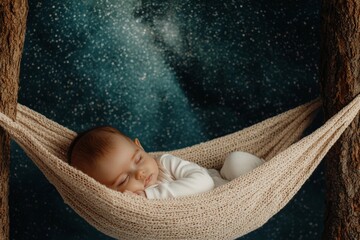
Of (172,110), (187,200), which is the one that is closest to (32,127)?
(187,200)

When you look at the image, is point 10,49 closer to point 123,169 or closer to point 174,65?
point 123,169

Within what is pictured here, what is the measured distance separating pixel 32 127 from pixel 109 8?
0.65 metres

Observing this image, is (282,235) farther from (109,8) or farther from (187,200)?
(109,8)

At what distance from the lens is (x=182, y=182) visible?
1570 mm

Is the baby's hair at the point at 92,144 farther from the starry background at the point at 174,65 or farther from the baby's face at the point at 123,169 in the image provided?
the starry background at the point at 174,65

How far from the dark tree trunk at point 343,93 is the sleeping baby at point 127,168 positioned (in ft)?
0.80

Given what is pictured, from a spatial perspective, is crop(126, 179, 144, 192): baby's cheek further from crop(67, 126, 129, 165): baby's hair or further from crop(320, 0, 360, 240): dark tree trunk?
crop(320, 0, 360, 240): dark tree trunk

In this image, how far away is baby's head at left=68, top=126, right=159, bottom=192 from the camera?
1.57m

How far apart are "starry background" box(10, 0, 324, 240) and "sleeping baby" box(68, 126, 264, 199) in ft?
1.61

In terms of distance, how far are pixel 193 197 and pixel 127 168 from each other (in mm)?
214

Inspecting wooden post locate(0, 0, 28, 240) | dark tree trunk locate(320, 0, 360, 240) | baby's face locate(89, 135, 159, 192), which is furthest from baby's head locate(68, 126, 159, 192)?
dark tree trunk locate(320, 0, 360, 240)

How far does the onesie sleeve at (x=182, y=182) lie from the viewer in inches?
61.0

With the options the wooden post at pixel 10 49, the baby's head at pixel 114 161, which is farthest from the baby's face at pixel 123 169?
the wooden post at pixel 10 49

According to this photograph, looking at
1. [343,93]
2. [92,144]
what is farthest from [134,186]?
[343,93]
